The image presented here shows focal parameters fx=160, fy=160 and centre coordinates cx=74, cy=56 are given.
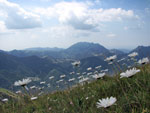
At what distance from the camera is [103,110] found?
256cm

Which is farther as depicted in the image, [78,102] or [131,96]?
[78,102]

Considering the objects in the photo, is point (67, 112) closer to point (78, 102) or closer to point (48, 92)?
→ point (78, 102)

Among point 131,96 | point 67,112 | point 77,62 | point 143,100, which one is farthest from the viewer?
point 77,62

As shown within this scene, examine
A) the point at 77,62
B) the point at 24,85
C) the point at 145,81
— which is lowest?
the point at 145,81

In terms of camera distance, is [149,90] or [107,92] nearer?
[149,90]

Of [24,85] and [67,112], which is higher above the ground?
[24,85]

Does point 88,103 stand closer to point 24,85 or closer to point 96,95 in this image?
point 96,95

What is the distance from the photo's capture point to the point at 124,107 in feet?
8.23

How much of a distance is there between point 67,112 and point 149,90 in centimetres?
165

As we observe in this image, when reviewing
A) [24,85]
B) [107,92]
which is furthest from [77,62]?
[24,85]

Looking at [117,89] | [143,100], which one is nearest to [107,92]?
[117,89]

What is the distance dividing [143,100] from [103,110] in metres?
0.63

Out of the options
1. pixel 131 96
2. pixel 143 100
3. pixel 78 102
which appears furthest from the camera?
pixel 78 102

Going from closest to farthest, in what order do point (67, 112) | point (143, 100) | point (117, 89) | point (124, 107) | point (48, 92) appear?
point (143, 100), point (124, 107), point (67, 112), point (117, 89), point (48, 92)
